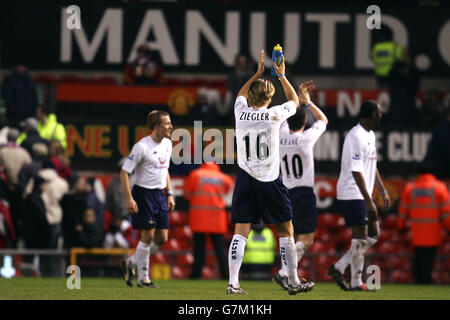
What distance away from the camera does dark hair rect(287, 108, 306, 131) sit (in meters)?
14.4

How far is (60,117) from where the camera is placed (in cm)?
2097

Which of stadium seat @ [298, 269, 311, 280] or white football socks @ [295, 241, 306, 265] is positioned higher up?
white football socks @ [295, 241, 306, 265]

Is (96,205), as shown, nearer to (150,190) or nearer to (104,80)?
(104,80)

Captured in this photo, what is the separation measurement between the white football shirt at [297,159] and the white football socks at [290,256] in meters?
2.35

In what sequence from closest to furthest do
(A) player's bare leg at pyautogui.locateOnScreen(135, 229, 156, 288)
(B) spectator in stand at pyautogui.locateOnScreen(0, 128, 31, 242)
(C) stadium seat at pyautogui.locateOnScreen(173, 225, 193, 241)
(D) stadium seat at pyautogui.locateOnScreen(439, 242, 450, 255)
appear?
(A) player's bare leg at pyautogui.locateOnScreen(135, 229, 156, 288)
(B) spectator in stand at pyautogui.locateOnScreen(0, 128, 31, 242)
(C) stadium seat at pyautogui.locateOnScreen(173, 225, 193, 241)
(D) stadium seat at pyautogui.locateOnScreen(439, 242, 450, 255)

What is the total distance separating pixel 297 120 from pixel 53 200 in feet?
19.4

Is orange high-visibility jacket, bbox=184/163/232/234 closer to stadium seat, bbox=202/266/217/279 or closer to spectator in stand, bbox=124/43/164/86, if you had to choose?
stadium seat, bbox=202/266/217/279

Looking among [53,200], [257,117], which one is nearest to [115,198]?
[53,200]

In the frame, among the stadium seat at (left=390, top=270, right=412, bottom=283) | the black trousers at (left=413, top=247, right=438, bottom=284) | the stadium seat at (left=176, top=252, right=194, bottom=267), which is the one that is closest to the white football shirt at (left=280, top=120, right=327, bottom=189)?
the black trousers at (left=413, top=247, right=438, bottom=284)

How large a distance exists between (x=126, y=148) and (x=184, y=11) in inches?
148

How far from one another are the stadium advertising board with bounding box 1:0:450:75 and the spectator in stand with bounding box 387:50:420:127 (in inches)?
62.4

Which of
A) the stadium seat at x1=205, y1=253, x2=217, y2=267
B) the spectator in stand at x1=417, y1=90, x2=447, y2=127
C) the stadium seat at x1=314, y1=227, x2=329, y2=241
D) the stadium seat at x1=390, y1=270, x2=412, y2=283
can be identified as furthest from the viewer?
the spectator in stand at x1=417, y1=90, x2=447, y2=127
